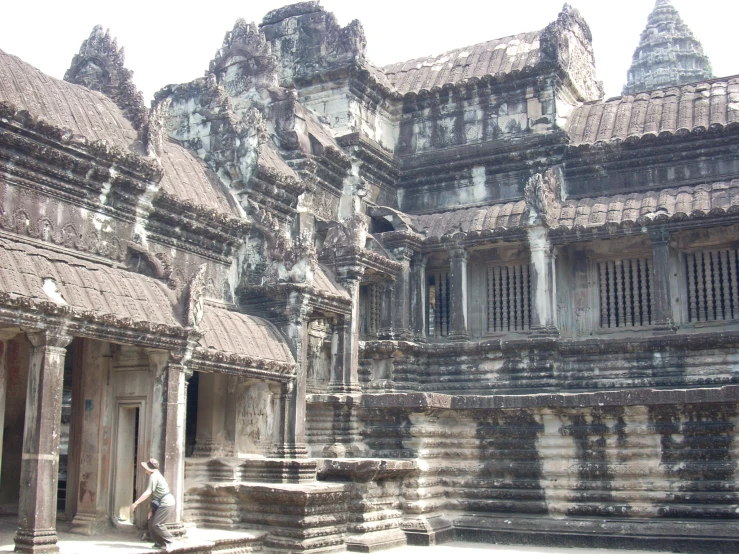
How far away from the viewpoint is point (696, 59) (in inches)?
1748

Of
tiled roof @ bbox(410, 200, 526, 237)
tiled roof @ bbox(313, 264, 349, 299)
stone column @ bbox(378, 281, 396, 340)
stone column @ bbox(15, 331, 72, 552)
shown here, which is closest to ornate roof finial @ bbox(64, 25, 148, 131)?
tiled roof @ bbox(313, 264, 349, 299)

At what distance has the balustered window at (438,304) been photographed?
850 inches

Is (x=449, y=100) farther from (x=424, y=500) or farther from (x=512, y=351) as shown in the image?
(x=424, y=500)

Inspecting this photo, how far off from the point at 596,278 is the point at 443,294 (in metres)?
3.45

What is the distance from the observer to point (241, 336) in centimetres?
1571

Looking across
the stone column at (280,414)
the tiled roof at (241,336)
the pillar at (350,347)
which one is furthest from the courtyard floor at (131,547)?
the pillar at (350,347)

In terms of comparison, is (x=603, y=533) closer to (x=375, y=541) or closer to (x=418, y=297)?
(x=375, y=541)

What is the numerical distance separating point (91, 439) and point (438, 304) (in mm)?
9453

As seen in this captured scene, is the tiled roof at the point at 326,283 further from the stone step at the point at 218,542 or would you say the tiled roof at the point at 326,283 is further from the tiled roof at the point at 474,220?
the stone step at the point at 218,542

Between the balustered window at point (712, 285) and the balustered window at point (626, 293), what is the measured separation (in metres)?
0.84

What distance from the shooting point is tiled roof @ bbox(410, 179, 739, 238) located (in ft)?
63.1

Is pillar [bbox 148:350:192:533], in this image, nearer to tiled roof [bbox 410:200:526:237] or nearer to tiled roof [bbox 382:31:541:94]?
tiled roof [bbox 410:200:526:237]

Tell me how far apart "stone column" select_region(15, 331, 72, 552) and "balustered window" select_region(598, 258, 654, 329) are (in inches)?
480

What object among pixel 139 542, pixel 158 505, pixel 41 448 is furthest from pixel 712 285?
pixel 41 448
